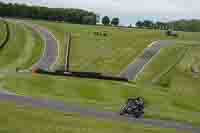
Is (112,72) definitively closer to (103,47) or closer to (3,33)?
(103,47)

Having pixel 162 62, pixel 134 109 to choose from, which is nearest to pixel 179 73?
pixel 162 62

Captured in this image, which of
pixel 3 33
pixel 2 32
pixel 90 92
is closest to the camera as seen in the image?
pixel 90 92

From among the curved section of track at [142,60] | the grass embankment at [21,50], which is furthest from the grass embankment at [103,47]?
the grass embankment at [21,50]

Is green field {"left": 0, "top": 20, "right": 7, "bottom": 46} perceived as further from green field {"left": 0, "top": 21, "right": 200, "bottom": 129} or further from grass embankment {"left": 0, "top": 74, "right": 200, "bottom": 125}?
grass embankment {"left": 0, "top": 74, "right": 200, "bottom": 125}

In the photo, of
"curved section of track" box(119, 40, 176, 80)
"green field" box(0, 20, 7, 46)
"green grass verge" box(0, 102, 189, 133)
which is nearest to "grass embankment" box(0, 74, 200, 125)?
"green grass verge" box(0, 102, 189, 133)

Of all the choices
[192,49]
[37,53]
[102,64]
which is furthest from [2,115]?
[192,49]

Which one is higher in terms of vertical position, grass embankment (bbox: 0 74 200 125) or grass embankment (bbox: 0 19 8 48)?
grass embankment (bbox: 0 19 8 48)
